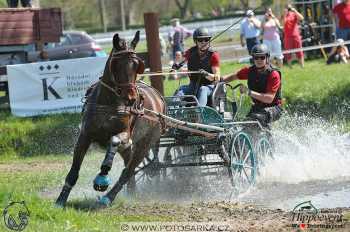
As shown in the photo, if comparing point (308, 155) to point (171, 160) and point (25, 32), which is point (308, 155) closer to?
point (171, 160)

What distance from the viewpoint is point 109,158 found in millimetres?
9219

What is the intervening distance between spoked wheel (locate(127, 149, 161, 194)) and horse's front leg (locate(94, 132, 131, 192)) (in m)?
1.43

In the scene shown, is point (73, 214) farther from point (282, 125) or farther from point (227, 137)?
point (282, 125)

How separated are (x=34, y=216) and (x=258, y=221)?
7.09 ft

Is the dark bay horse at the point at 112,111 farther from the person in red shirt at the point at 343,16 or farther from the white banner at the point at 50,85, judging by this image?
the person in red shirt at the point at 343,16

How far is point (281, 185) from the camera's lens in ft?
38.3

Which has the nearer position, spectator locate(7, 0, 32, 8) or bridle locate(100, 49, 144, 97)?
bridle locate(100, 49, 144, 97)

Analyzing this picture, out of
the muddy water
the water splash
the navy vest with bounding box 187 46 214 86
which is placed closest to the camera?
the muddy water

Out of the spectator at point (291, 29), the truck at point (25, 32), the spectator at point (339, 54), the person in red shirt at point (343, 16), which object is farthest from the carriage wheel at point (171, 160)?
the spectator at point (291, 29)

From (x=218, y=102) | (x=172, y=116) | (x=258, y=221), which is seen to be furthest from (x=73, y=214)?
(x=218, y=102)

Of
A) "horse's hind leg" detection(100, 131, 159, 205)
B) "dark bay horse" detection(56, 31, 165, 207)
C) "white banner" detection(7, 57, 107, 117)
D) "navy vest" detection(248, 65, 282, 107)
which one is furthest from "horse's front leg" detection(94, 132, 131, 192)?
"white banner" detection(7, 57, 107, 117)

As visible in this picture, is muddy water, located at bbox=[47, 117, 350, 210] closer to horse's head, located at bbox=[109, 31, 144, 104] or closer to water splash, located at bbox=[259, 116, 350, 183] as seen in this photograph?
water splash, located at bbox=[259, 116, 350, 183]

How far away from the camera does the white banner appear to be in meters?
17.0

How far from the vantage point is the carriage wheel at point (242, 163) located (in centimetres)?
1102
